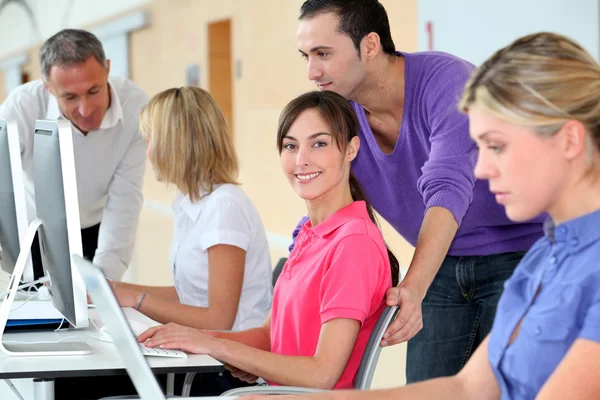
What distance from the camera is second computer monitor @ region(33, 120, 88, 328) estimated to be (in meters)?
1.65

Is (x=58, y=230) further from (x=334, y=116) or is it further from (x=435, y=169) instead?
(x=435, y=169)

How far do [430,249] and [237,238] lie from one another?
675mm

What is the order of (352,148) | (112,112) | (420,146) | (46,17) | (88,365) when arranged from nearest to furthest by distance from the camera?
(88,365) → (352,148) → (420,146) → (112,112) → (46,17)

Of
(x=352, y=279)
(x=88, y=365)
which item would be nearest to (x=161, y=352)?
(x=88, y=365)

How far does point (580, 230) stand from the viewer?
3.79ft

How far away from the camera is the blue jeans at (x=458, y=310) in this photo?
206cm

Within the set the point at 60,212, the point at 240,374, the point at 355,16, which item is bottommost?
the point at 240,374

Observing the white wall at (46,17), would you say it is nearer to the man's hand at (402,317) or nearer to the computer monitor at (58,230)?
the computer monitor at (58,230)

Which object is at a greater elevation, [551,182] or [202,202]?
[551,182]

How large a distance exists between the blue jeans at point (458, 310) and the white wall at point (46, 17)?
8.99 meters

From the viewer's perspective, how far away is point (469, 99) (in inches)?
47.7

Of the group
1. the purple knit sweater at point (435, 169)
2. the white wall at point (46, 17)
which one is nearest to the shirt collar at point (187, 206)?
the purple knit sweater at point (435, 169)

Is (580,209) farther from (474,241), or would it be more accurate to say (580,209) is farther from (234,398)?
(474,241)

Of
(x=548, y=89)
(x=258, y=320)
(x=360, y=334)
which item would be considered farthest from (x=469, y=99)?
(x=258, y=320)
